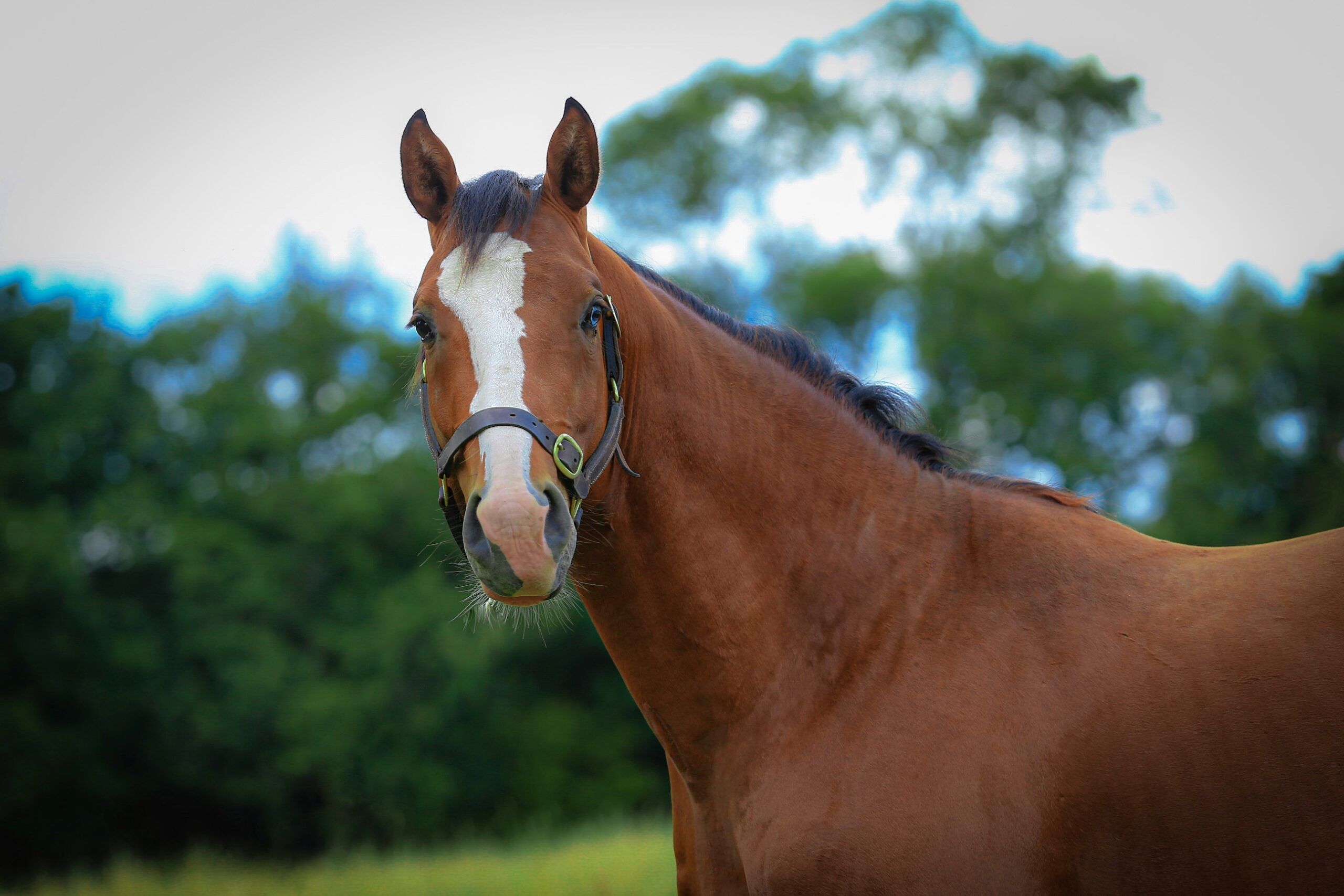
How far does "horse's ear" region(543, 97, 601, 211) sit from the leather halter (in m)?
0.44

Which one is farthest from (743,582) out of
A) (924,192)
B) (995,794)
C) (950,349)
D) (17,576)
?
(924,192)

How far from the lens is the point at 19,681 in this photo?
61.3 feet

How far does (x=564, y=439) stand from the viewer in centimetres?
267

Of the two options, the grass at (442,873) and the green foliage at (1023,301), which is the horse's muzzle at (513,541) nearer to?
the grass at (442,873)

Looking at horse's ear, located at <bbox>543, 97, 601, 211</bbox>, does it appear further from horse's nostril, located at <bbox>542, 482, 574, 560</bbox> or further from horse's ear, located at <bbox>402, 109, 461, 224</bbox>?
horse's nostril, located at <bbox>542, 482, 574, 560</bbox>

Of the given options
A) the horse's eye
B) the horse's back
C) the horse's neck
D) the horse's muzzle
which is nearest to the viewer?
the horse's muzzle

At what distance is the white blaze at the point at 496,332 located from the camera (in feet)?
8.29

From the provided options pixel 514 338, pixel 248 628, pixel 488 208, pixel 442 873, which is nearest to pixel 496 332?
pixel 514 338

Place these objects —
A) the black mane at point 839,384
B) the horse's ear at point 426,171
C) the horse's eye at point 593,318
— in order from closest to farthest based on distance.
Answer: the horse's eye at point 593,318 < the horse's ear at point 426,171 < the black mane at point 839,384

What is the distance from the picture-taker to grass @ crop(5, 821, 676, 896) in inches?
423

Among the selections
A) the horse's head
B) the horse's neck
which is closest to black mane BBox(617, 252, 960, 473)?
the horse's neck

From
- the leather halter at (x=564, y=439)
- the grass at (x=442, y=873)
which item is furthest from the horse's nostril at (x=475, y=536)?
the grass at (x=442, y=873)

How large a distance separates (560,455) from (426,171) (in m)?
1.29

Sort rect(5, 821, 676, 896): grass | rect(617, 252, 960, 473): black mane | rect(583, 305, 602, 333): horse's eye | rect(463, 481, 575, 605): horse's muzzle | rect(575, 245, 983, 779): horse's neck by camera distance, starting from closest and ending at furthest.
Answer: rect(463, 481, 575, 605): horse's muzzle → rect(583, 305, 602, 333): horse's eye → rect(575, 245, 983, 779): horse's neck → rect(617, 252, 960, 473): black mane → rect(5, 821, 676, 896): grass
